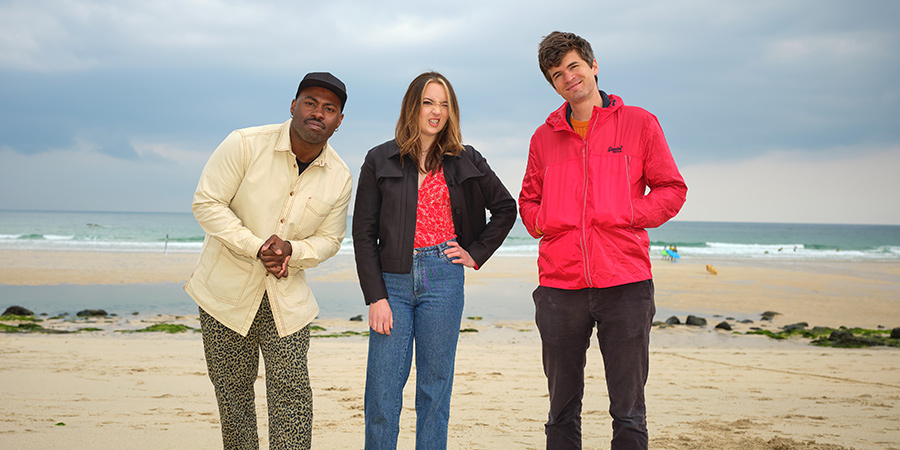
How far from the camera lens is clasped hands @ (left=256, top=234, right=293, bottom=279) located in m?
2.81

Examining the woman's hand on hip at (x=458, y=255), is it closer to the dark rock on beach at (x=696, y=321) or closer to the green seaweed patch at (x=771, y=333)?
the green seaweed patch at (x=771, y=333)

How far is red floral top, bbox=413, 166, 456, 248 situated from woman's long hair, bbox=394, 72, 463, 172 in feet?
0.27

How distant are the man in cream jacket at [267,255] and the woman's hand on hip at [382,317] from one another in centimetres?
39

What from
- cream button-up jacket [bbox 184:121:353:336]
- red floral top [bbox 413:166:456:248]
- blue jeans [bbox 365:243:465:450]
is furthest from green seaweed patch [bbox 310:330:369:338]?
red floral top [bbox 413:166:456:248]

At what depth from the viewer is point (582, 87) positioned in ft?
9.34

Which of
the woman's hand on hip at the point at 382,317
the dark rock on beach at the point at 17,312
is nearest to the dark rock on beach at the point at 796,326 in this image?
the woman's hand on hip at the point at 382,317

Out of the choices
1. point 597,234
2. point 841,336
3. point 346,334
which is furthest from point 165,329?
point 841,336

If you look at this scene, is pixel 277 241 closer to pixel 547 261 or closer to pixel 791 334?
pixel 547 261

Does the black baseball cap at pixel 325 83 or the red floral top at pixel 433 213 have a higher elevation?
the black baseball cap at pixel 325 83

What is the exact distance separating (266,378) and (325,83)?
1.49 meters

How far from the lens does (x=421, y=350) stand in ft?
9.59

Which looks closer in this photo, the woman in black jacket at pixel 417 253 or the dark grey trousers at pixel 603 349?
the dark grey trousers at pixel 603 349

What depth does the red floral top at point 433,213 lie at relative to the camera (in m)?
2.96

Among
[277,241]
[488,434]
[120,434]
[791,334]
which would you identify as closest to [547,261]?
[277,241]
